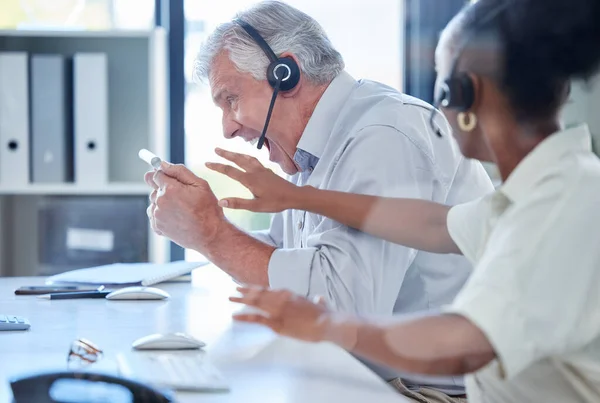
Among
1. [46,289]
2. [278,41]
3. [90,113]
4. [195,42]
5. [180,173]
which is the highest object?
[195,42]

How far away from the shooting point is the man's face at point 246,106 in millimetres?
1466

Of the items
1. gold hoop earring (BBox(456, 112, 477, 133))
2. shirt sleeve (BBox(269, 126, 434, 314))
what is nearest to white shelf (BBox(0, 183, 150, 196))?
shirt sleeve (BBox(269, 126, 434, 314))

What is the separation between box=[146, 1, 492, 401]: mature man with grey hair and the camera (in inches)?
47.3

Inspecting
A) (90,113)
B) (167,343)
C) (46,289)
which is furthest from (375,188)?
(90,113)

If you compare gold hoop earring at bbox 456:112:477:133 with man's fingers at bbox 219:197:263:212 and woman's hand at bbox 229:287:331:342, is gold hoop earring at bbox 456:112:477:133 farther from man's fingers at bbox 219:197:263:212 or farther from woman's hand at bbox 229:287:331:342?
man's fingers at bbox 219:197:263:212

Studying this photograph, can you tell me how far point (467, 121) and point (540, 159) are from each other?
9 cm

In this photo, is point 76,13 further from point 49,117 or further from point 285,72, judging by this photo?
point 285,72

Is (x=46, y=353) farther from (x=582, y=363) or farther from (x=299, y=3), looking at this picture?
(x=299, y=3)

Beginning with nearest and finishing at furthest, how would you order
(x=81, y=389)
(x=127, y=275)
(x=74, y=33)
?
(x=81, y=389) → (x=127, y=275) → (x=74, y=33)

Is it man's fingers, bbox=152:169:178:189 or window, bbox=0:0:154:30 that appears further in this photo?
window, bbox=0:0:154:30

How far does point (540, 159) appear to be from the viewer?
0.77 meters

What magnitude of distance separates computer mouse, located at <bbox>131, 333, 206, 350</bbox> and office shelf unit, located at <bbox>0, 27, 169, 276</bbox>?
53.1 inches

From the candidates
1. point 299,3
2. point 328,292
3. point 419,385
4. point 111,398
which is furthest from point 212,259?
point 299,3

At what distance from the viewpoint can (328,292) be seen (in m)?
1.20
